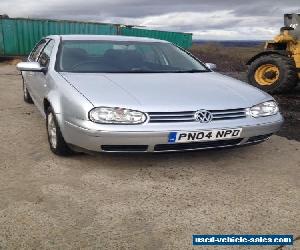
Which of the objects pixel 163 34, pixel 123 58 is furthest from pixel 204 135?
pixel 163 34

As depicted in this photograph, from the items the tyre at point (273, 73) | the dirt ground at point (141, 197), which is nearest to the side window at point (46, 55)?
the dirt ground at point (141, 197)

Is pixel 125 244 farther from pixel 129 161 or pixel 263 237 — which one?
pixel 129 161

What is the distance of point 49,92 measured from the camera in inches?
154

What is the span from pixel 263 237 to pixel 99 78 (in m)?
2.22

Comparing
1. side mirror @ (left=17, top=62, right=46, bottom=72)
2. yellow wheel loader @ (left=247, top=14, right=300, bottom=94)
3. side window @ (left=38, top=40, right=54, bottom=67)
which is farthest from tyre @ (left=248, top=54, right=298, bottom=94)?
side mirror @ (left=17, top=62, right=46, bottom=72)

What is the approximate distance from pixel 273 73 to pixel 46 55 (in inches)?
226

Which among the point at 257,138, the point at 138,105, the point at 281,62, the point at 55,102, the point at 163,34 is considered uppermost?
the point at 138,105

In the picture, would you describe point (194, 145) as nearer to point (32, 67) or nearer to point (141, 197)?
point (141, 197)

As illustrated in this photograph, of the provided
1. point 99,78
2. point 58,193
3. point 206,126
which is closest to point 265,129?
point 206,126

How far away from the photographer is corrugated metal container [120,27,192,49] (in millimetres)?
18672

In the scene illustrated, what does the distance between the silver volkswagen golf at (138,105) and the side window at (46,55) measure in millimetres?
31

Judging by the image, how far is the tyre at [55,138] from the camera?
3.60 meters

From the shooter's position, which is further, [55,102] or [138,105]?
[55,102]

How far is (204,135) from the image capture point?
10.6 ft
